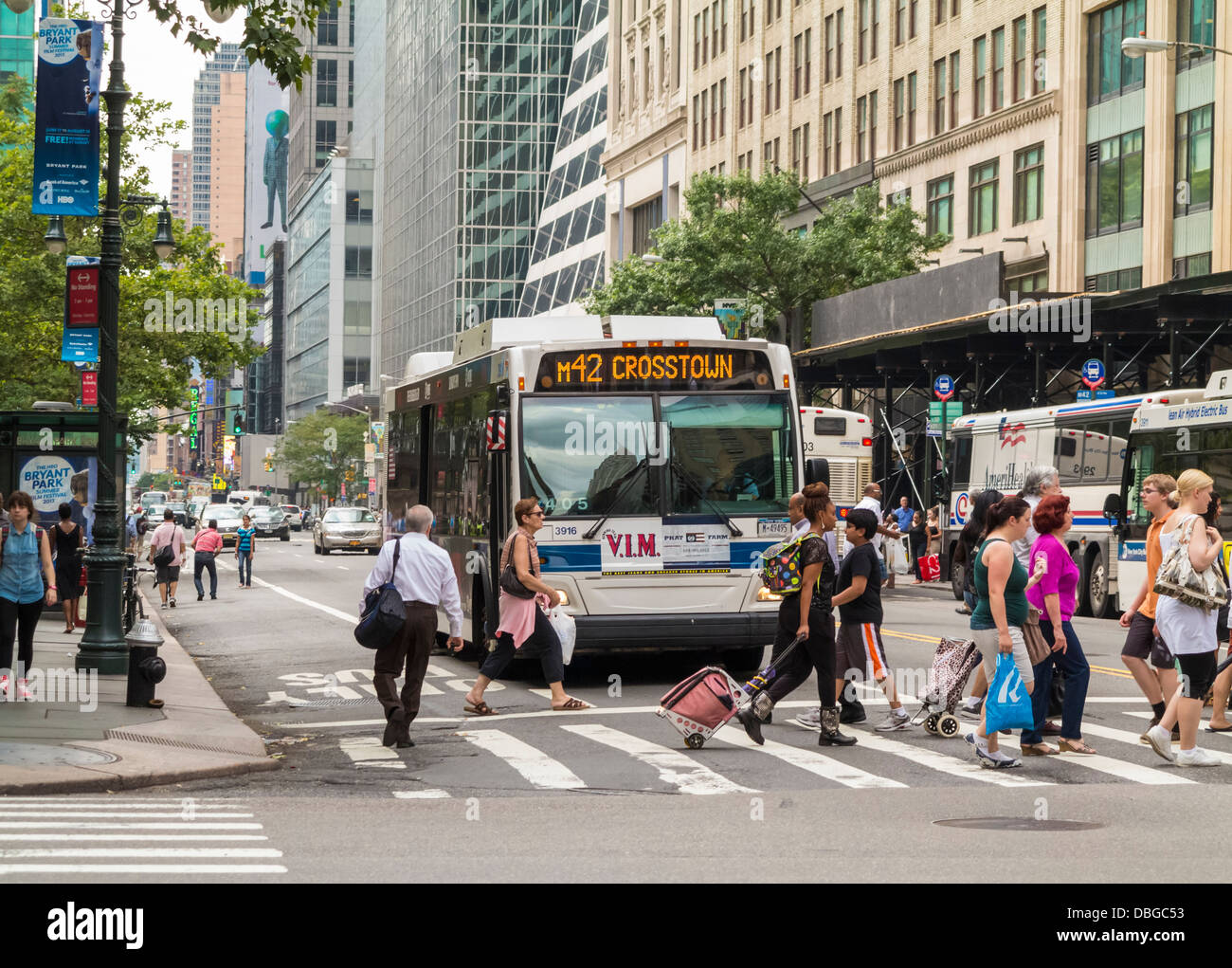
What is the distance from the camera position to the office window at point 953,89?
172 ft

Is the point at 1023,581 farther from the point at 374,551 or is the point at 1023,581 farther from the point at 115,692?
the point at 374,551

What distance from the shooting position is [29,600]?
15.2 meters

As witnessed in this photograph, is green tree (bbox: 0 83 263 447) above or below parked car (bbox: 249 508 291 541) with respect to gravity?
above

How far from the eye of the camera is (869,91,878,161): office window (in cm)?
5769

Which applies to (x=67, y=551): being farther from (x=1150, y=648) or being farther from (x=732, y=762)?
(x=1150, y=648)

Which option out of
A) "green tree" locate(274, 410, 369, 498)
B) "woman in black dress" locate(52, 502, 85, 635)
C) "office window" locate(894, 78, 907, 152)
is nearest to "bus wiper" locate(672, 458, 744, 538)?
"woman in black dress" locate(52, 502, 85, 635)

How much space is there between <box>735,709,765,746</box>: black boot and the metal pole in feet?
25.2

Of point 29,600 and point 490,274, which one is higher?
point 490,274

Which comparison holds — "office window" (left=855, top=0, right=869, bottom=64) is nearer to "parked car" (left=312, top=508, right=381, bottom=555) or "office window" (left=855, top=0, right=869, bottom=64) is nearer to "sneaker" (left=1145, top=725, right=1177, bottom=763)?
"parked car" (left=312, top=508, right=381, bottom=555)

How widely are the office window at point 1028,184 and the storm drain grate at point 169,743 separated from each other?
1502 inches

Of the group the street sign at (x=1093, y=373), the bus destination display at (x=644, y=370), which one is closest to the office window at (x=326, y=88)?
the street sign at (x=1093, y=373)

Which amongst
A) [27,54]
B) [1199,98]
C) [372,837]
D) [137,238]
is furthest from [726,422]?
[27,54]

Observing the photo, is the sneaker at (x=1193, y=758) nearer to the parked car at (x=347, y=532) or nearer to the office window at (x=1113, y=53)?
the office window at (x=1113, y=53)

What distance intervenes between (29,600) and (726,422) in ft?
21.3
